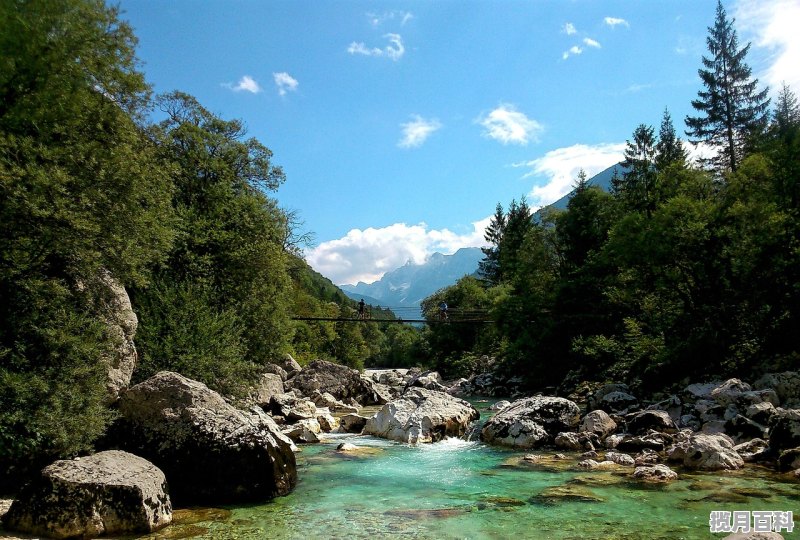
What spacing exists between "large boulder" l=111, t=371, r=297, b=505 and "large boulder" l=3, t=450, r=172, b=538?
106cm

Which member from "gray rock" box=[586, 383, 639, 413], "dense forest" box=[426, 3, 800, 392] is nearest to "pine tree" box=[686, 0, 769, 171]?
"dense forest" box=[426, 3, 800, 392]

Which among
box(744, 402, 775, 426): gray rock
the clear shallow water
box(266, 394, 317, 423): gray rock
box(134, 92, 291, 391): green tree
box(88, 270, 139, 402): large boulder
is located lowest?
the clear shallow water

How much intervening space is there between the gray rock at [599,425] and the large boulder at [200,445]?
8167 millimetres

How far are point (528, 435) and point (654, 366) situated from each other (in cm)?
885

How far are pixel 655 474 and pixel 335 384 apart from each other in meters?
19.2

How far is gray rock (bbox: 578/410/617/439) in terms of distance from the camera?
13211 mm

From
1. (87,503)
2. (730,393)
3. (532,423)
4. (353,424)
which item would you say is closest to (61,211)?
(87,503)

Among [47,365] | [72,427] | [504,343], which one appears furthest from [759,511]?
[504,343]

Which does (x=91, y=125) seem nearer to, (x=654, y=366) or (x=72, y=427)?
(x=72, y=427)

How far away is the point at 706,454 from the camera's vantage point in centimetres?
960

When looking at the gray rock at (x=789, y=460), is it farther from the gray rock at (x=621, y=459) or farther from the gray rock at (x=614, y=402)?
the gray rock at (x=614, y=402)

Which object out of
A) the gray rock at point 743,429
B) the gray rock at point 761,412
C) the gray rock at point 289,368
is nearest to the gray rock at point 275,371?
the gray rock at point 289,368

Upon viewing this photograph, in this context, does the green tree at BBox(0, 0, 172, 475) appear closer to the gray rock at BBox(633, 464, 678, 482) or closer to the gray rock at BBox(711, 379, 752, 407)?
the gray rock at BBox(633, 464, 678, 482)

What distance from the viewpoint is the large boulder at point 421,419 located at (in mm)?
14414
